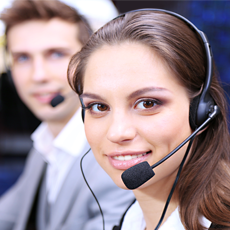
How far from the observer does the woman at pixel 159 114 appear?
2.04 ft

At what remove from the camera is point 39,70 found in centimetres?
130

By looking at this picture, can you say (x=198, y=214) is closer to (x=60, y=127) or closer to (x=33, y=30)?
(x=60, y=127)

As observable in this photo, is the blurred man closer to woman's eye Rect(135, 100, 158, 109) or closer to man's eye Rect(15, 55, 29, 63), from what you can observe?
man's eye Rect(15, 55, 29, 63)

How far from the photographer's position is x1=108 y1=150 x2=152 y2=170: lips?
Answer: 635mm

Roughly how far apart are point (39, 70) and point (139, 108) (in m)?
0.81

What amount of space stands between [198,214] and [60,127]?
967 mm

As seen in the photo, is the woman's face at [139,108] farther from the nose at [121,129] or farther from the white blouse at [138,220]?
the white blouse at [138,220]

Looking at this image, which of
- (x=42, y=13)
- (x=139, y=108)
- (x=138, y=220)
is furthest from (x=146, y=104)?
(x=42, y=13)

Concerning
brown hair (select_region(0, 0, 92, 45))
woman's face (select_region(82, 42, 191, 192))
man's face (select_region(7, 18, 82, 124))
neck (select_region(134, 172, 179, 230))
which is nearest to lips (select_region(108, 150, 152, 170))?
woman's face (select_region(82, 42, 191, 192))

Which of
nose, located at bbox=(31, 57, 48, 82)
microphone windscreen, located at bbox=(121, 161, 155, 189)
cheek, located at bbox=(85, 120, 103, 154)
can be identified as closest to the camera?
microphone windscreen, located at bbox=(121, 161, 155, 189)

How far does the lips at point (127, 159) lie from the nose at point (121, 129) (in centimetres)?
5

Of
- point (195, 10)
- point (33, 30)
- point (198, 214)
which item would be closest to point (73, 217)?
point (198, 214)

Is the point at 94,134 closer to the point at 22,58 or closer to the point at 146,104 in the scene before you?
the point at 146,104

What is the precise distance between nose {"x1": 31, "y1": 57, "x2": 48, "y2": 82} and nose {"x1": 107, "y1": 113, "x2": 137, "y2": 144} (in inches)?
30.1
